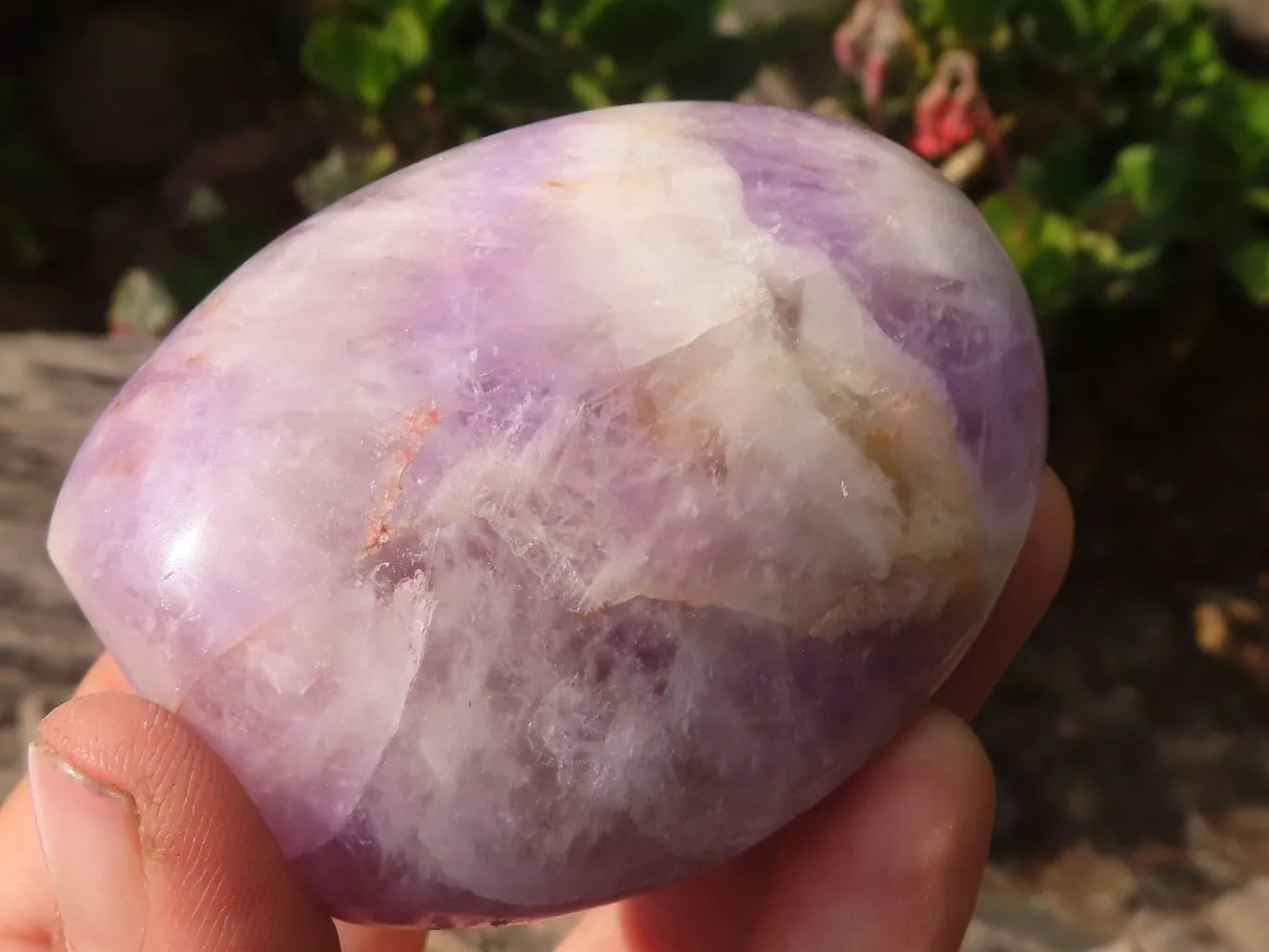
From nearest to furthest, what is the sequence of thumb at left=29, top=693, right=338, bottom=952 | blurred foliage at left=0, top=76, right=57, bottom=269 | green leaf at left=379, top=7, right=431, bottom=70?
thumb at left=29, top=693, right=338, bottom=952 → green leaf at left=379, top=7, right=431, bottom=70 → blurred foliage at left=0, top=76, right=57, bottom=269

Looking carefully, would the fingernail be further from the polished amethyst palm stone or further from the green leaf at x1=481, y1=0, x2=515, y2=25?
the green leaf at x1=481, y1=0, x2=515, y2=25

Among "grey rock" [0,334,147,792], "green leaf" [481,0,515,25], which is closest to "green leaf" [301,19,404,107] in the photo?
"green leaf" [481,0,515,25]

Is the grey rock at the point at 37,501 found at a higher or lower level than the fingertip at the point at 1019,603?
lower

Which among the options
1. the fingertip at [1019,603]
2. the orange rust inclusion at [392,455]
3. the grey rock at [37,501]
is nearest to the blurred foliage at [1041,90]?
the fingertip at [1019,603]

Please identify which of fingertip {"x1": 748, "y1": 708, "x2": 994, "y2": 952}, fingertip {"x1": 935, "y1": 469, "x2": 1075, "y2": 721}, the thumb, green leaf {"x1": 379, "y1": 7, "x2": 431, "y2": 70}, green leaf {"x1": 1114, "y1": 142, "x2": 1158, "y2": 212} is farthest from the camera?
green leaf {"x1": 379, "y1": 7, "x2": 431, "y2": 70}

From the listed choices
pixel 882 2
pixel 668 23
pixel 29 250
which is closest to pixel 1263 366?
pixel 882 2

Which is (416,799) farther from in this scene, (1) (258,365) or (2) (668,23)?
(2) (668,23)

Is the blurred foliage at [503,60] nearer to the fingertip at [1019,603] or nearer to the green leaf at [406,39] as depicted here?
the green leaf at [406,39]
